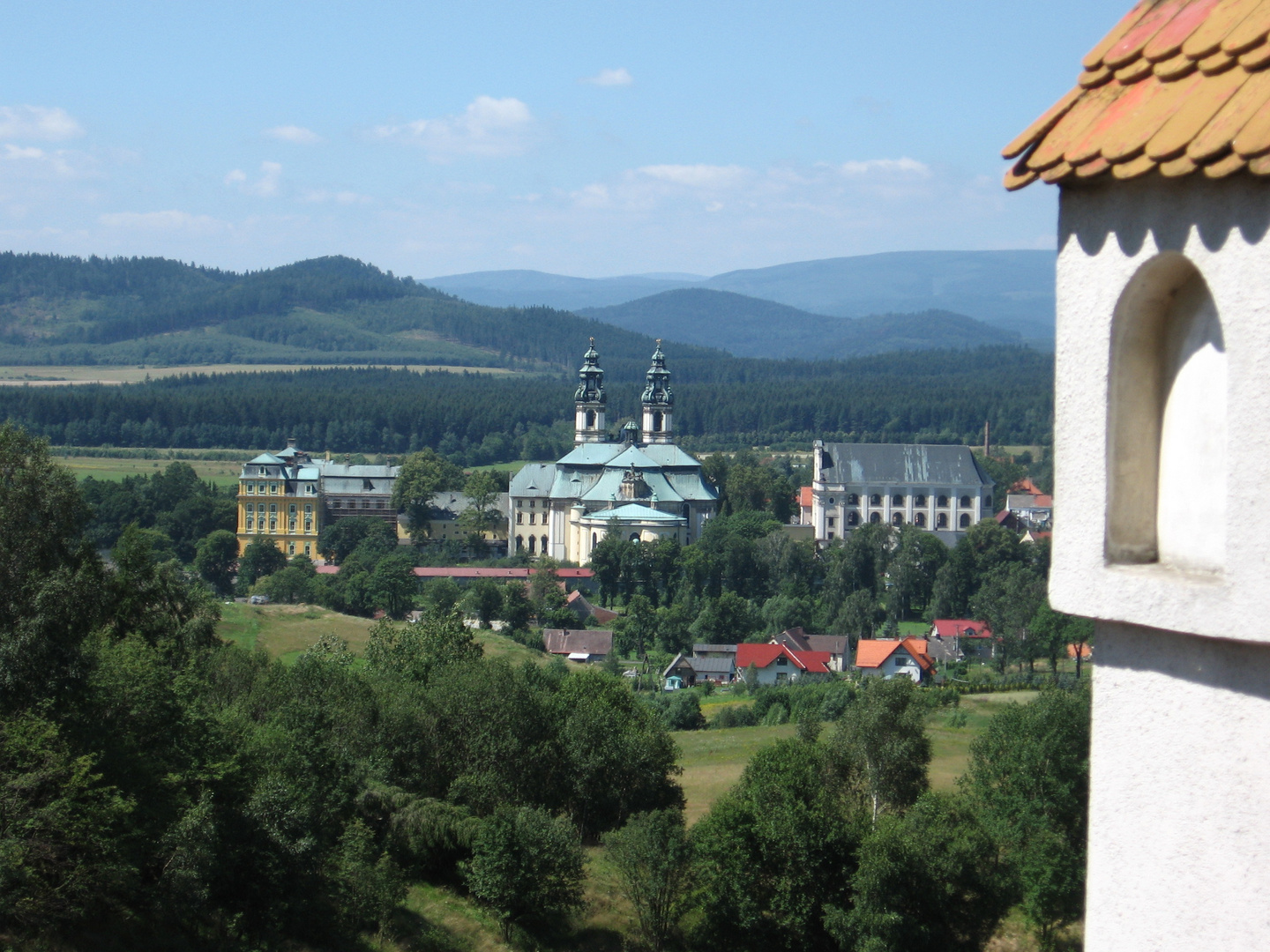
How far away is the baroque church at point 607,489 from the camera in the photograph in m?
98.6

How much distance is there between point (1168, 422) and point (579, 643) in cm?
6933

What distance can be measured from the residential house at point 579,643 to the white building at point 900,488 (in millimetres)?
44611

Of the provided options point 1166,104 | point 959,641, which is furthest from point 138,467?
point 1166,104

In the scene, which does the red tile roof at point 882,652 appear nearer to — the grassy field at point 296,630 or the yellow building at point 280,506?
the grassy field at point 296,630

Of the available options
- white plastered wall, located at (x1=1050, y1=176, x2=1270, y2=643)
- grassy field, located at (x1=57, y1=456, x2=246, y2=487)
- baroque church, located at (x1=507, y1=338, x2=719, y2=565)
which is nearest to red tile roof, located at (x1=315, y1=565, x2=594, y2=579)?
baroque church, located at (x1=507, y1=338, x2=719, y2=565)

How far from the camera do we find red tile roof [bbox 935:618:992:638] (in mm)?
74312

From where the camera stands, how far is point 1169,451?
3605 millimetres

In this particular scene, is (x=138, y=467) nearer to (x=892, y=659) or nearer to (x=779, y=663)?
(x=779, y=663)

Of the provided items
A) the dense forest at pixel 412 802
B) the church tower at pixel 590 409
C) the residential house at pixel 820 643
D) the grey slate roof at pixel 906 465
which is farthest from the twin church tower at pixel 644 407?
the dense forest at pixel 412 802

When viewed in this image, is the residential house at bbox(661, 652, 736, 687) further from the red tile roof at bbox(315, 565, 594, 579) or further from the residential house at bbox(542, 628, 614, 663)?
the red tile roof at bbox(315, 565, 594, 579)

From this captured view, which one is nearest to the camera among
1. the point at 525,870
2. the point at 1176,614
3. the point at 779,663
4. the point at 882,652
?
the point at 1176,614

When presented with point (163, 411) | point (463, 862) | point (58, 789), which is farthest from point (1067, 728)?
point (163, 411)

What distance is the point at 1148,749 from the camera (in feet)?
11.6

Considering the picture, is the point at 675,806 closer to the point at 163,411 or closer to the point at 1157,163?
the point at 1157,163
